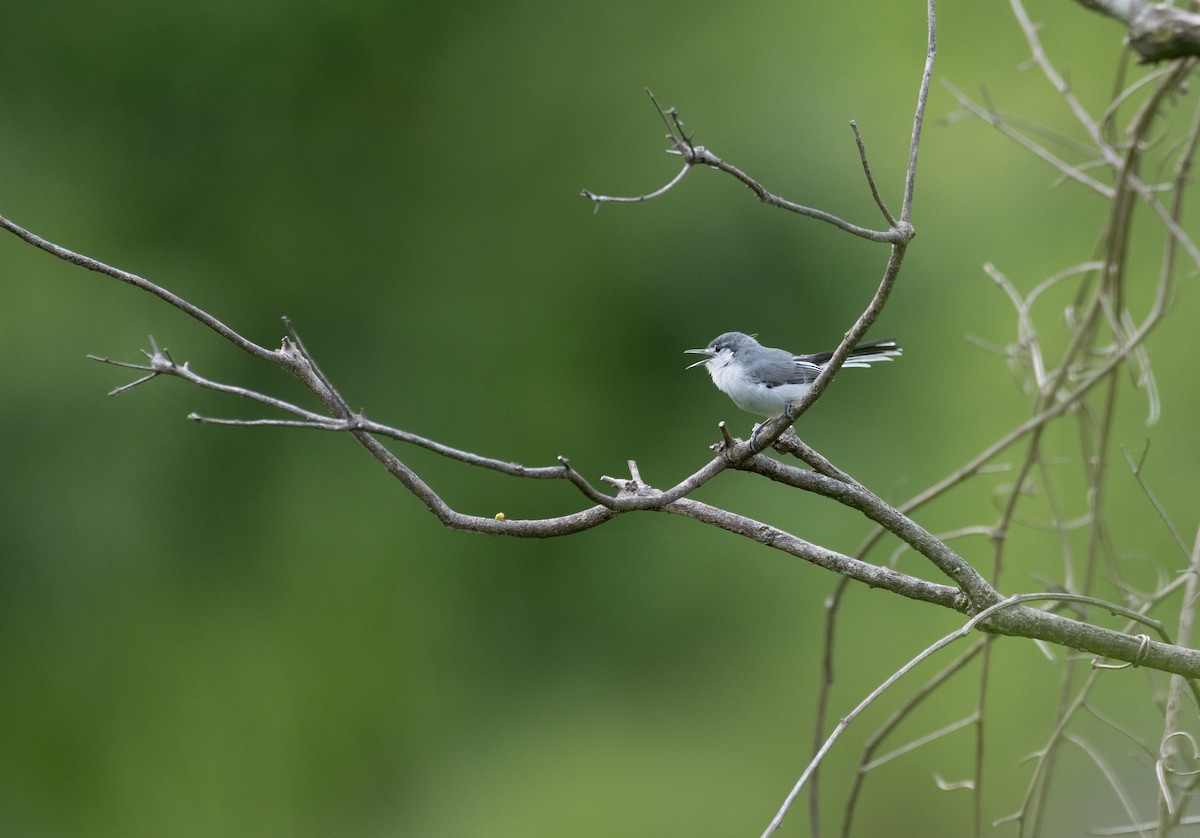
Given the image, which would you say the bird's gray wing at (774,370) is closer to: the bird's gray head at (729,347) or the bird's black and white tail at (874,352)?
the bird's gray head at (729,347)

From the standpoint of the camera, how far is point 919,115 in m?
0.91

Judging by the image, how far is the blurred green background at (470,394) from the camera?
13.1 feet

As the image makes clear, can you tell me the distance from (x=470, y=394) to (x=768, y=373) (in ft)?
7.72

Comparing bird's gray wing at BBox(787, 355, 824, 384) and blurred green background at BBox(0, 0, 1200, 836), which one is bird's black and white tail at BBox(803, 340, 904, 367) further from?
blurred green background at BBox(0, 0, 1200, 836)

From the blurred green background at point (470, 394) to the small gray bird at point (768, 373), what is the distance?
5.82 ft

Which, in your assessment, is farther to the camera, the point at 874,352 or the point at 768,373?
the point at 768,373

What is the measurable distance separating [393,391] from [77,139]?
5.00 feet

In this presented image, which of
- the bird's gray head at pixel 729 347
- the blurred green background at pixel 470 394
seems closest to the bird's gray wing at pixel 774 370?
the bird's gray head at pixel 729 347

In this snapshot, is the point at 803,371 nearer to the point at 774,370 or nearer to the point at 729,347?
the point at 774,370

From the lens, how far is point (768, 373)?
1.99 meters

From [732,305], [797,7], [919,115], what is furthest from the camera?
[797,7]

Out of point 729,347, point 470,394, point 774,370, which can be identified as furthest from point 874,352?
point 470,394

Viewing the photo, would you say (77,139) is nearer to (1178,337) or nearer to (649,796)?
(649,796)

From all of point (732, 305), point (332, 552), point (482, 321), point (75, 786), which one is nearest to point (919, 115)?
point (732, 305)
